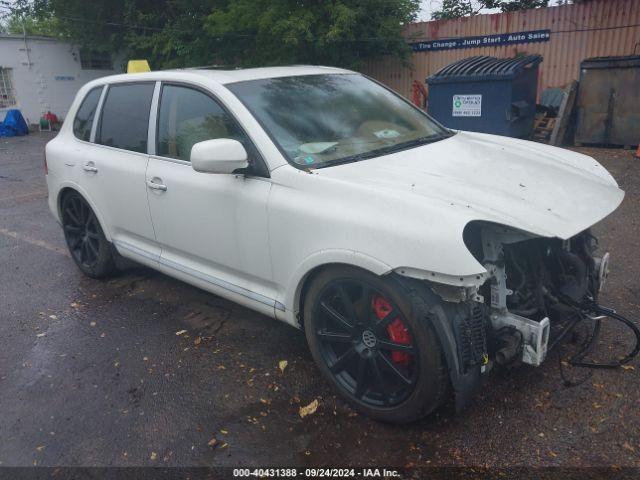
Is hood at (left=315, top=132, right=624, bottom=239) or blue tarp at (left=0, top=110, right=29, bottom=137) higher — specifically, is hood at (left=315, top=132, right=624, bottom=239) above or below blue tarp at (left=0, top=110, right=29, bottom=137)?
above

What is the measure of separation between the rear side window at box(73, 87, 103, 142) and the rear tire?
1.71 ft

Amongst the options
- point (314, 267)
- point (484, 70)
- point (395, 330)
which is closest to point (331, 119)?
point (314, 267)

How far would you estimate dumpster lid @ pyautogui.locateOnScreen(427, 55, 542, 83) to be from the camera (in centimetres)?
933

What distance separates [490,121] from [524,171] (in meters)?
6.81

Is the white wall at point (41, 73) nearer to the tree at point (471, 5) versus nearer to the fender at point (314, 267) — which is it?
the tree at point (471, 5)

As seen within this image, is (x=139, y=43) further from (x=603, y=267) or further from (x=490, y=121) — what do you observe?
(x=603, y=267)

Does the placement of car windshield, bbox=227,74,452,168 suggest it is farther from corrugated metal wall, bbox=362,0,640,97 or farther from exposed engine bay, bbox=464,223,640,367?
corrugated metal wall, bbox=362,0,640,97

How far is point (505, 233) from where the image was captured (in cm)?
264

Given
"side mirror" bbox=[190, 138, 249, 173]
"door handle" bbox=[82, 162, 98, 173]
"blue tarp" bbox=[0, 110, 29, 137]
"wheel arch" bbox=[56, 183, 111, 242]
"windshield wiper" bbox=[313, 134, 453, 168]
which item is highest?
"side mirror" bbox=[190, 138, 249, 173]

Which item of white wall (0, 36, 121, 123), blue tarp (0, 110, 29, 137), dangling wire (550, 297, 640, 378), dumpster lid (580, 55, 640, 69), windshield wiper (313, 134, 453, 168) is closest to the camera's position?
dangling wire (550, 297, 640, 378)

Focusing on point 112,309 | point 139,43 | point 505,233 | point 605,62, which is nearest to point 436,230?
point 505,233

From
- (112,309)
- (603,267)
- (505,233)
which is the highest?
(505,233)

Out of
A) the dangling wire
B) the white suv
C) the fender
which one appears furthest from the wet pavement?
the fender

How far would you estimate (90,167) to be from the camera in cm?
450
